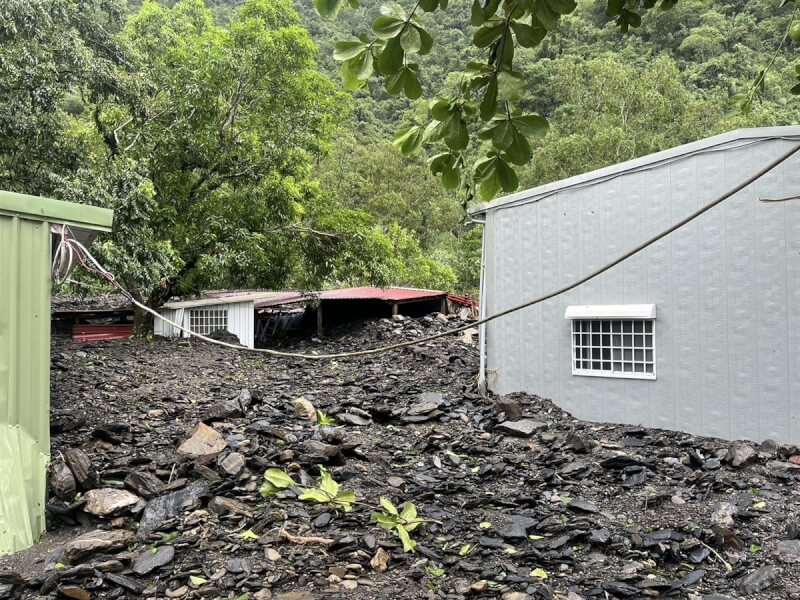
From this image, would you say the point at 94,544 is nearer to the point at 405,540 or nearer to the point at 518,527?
the point at 405,540

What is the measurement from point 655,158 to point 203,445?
22.2 feet

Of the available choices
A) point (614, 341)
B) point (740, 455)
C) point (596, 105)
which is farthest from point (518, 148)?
point (596, 105)

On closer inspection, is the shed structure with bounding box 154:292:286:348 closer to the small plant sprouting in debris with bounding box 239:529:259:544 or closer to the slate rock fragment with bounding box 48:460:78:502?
the slate rock fragment with bounding box 48:460:78:502

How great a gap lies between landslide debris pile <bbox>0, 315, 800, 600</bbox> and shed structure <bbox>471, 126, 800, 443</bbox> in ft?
1.55

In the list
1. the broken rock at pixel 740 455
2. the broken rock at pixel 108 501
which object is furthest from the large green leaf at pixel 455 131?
the broken rock at pixel 740 455

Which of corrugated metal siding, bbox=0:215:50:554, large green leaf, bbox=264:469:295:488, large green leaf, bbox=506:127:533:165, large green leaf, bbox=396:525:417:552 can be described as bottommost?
large green leaf, bbox=396:525:417:552

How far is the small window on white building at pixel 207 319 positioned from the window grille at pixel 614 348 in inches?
420

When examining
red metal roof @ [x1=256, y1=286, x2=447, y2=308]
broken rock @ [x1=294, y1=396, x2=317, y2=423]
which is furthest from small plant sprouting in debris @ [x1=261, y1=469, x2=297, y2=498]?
red metal roof @ [x1=256, y1=286, x2=447, y2=308]

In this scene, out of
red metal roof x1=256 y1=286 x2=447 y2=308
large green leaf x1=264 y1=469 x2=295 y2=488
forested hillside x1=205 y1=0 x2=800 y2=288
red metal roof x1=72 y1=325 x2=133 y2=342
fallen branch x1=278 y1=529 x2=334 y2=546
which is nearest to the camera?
fallen branch x1=278 y1=529 x2=334 y2=546

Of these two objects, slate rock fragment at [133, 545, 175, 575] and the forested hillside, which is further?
the forested hillside

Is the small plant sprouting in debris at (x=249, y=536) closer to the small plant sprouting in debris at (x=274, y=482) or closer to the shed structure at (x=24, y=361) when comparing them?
the small plant sprouting in debris at (x=274, y=482)

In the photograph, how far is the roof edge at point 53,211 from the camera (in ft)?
15.6

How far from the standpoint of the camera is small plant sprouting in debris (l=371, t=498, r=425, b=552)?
4.63 meters

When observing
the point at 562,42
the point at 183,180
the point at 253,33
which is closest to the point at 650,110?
the point at 253,33
